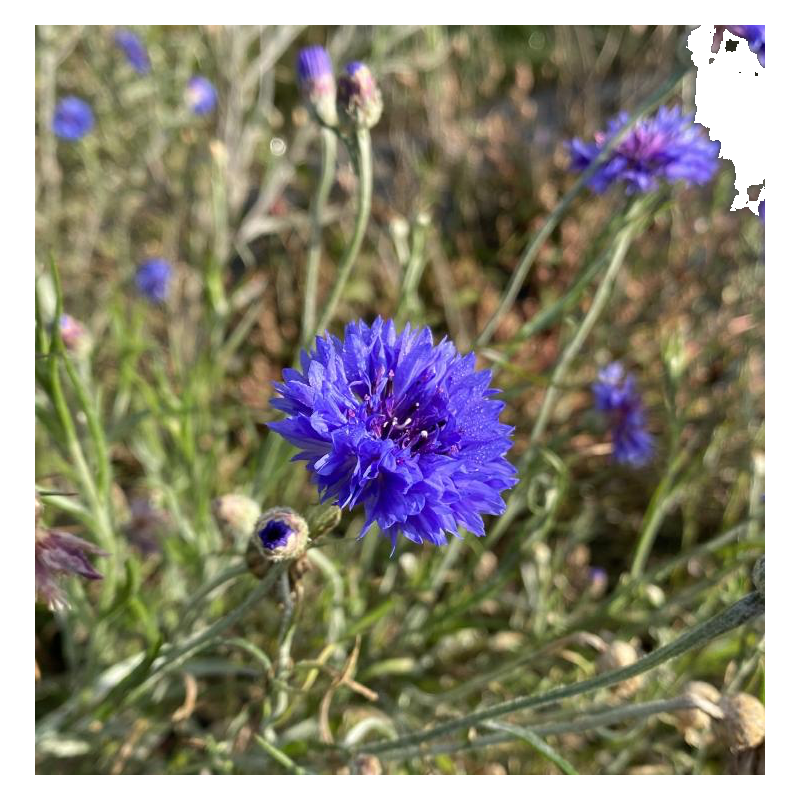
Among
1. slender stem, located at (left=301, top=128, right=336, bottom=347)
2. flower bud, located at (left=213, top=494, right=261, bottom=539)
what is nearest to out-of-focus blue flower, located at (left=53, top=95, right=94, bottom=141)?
slender stem, located at (left=301, top=128, right=336, bottom=347)

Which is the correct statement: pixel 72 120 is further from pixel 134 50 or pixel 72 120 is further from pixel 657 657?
pixel 657 657

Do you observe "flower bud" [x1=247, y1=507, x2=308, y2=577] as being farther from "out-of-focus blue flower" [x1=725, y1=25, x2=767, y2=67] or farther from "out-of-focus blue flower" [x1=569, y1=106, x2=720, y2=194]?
"out-of-focus blue flower" [x1=725, y1=25, x2=767, y2=67]

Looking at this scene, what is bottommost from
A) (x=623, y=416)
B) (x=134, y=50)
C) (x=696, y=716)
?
(x=696, y=716)

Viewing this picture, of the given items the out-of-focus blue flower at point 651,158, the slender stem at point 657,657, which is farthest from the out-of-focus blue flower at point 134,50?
the slender stem at point 657,657

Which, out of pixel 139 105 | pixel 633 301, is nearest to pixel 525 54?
pixel 633 301

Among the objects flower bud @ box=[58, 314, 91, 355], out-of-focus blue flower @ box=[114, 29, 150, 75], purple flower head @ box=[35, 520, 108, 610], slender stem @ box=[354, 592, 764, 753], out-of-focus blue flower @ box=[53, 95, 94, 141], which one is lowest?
slender stem @ box=[354, 592, 764, 753]

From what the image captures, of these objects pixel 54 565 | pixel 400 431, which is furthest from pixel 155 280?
pixel 400 431

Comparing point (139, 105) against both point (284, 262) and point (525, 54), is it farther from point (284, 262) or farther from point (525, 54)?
point (525, 54)
